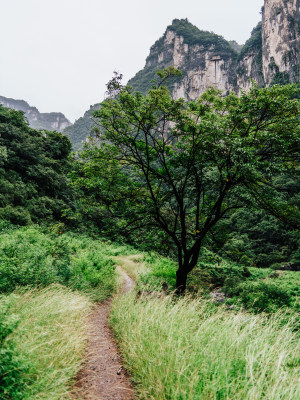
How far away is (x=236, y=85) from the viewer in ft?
238

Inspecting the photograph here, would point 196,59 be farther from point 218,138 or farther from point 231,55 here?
point 218,138

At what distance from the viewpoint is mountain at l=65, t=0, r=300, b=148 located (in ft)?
178

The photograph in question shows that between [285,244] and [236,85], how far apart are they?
65007 millimetres

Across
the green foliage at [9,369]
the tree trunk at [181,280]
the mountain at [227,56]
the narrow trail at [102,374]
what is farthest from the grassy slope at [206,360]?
the mountain at [227,56]

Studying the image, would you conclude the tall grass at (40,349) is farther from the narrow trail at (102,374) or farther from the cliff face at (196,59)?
the cliff face at (196,59)

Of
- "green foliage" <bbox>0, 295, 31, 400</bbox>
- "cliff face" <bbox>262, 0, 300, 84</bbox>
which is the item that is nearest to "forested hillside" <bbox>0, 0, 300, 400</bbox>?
"green foliage" <bbox>0, 295, 31, 400</bbox>

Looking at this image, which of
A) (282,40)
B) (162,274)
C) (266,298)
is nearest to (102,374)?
(266,298)

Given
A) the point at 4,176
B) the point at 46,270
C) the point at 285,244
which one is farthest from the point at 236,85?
the point at 46,270

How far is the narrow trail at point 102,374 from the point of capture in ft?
8.91

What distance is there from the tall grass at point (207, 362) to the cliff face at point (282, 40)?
222ft

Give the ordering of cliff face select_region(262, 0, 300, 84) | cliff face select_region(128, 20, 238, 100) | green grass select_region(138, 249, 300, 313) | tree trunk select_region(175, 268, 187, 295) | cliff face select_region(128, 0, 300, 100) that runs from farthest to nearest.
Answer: cliff face select_region(128, 20, 238, 100)
cliff face select_region(128, 0, 300, 100)
cliff face select_region(262, 0, 300, 84)
green grass select_region(138, 249, 300, 313)
tree trunk select_region(175, 268, 187, 295)

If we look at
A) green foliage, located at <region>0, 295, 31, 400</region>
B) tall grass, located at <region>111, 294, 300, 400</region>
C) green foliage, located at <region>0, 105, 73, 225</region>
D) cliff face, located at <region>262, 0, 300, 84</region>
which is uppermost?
cliff face, located at <region>262, 0, 300, 84</region>

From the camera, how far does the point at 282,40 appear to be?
55500 millimetres

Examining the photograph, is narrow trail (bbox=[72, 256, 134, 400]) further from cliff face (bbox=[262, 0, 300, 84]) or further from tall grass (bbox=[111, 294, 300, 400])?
cliff face (bbox=[262, 0, 300, 84])
